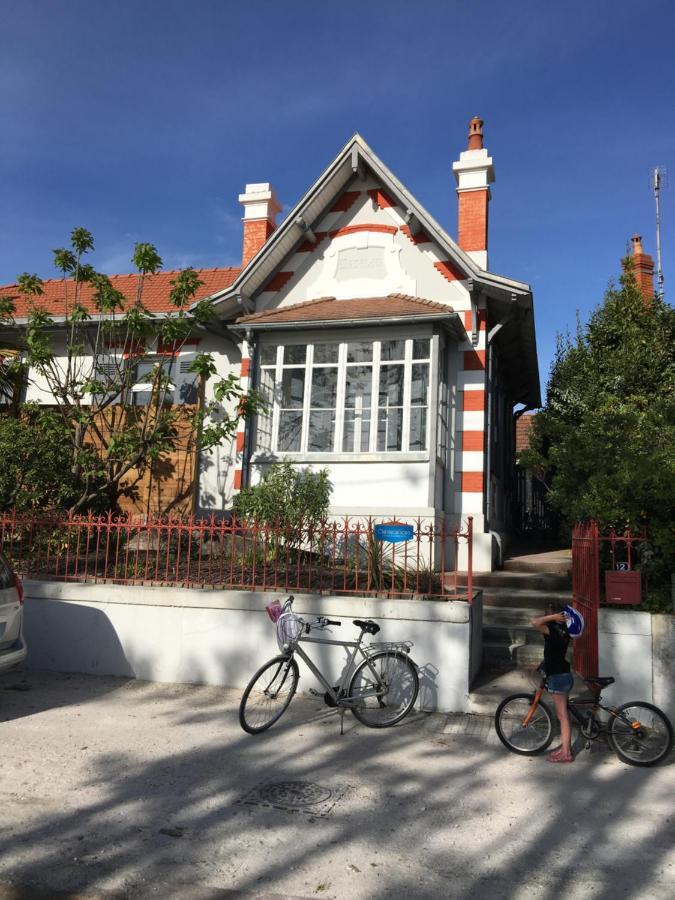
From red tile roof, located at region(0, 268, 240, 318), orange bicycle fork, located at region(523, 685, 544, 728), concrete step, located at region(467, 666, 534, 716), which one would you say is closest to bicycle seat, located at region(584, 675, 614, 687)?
orange bicycle fork, located at region(523, 685, 544, 728)

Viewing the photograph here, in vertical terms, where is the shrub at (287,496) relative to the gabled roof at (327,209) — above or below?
below

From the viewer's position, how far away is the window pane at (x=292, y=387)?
1277cm

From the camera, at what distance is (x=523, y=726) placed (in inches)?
237

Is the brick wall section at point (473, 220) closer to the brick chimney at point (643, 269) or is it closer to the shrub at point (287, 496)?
the shrub at point (287, 496)

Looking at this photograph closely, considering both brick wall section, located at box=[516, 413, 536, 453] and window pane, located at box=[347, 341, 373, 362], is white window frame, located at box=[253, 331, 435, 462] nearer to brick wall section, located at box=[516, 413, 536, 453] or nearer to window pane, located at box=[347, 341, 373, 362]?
window pane, located at box=[347, 341, 373, 362]

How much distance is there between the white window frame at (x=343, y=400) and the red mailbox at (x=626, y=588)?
4.89m

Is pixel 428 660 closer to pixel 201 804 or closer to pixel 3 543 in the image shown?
pixel 201 804

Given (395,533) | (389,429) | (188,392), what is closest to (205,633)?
(395,533)

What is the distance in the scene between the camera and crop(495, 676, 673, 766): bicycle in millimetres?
5766

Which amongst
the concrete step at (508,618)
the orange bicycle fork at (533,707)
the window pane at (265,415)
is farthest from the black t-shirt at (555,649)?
the window pane at (265,415)

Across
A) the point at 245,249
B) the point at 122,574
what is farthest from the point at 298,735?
the point at 245,249

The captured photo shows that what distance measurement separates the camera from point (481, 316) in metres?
12.5

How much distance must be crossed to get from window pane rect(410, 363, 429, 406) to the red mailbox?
18.2ft

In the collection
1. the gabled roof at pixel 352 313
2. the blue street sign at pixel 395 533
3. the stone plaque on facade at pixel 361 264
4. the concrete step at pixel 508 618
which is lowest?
the concrete step at pixel 508 618
